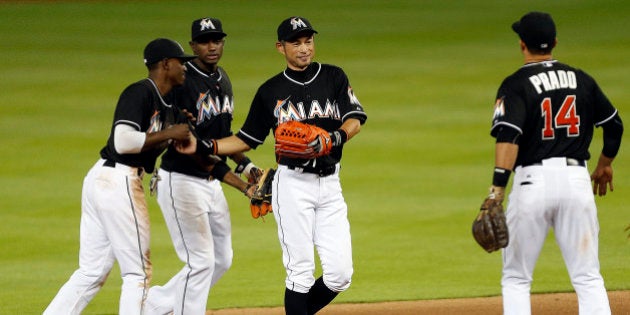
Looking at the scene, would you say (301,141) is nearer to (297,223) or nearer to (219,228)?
(297,223)

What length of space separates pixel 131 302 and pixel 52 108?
35.3ft

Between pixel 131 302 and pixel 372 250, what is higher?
pixel 131 302

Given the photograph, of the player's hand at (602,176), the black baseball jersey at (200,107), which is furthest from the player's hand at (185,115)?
Result: the player's hand at (602,176)

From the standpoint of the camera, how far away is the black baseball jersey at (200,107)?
690 cm

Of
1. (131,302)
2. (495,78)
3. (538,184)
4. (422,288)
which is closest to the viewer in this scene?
(538,184)

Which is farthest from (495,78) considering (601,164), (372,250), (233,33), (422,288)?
(601,164)

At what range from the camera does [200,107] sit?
6922 millimetres

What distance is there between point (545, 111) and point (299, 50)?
1667mm

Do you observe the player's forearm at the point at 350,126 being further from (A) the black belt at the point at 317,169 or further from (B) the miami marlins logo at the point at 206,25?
(B) the miami marlins logo at the point at 206,25

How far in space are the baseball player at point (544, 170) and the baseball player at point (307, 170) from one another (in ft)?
3.75

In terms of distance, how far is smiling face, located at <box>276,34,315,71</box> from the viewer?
22.0 feet

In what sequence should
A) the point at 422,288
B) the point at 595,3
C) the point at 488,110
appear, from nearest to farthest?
1. the point at 422,288
2. the point at 488,110
3. the point at 595,3

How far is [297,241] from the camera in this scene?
658 cm

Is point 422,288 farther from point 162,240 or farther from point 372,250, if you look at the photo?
point 162,240
